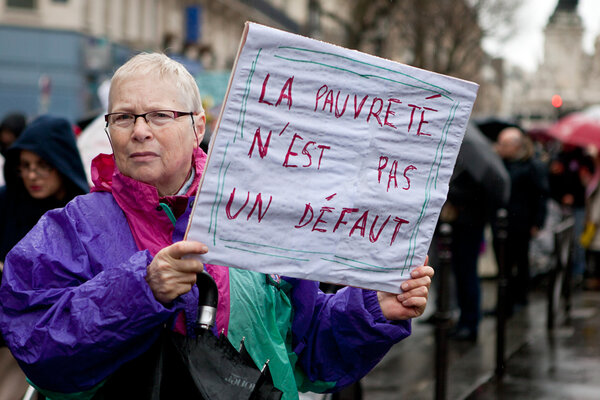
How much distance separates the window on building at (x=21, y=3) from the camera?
83.5 ft

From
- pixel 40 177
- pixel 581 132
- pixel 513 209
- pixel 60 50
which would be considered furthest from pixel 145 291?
pixel 60 50

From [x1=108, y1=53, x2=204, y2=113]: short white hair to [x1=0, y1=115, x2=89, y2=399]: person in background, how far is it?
2.18m

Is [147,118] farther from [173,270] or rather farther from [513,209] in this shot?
[513,209]

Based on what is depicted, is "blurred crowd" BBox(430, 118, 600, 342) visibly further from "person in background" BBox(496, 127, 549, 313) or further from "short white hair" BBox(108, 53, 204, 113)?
"short white hair" BBox(108, 53, 204, 113)

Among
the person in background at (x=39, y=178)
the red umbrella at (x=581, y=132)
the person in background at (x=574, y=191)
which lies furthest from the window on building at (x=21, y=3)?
the person in background at (x=39, y=178)

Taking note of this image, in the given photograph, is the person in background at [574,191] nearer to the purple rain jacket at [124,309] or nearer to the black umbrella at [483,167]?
the black umbrella at [483,167]

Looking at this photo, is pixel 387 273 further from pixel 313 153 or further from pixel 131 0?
pixel 131 0

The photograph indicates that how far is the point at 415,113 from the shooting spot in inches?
94.7

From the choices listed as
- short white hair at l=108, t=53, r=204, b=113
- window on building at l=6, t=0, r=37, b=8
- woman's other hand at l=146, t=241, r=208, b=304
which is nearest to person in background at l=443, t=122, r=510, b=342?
short white hair at l=108, t=53, r=204, b=113

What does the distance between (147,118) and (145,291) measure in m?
0.53

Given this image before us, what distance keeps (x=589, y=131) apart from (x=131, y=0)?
18.4 meters

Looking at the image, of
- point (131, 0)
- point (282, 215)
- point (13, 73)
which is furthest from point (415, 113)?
point (131, 0)

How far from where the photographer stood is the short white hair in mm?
2334

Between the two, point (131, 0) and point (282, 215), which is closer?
point (282, 215)
